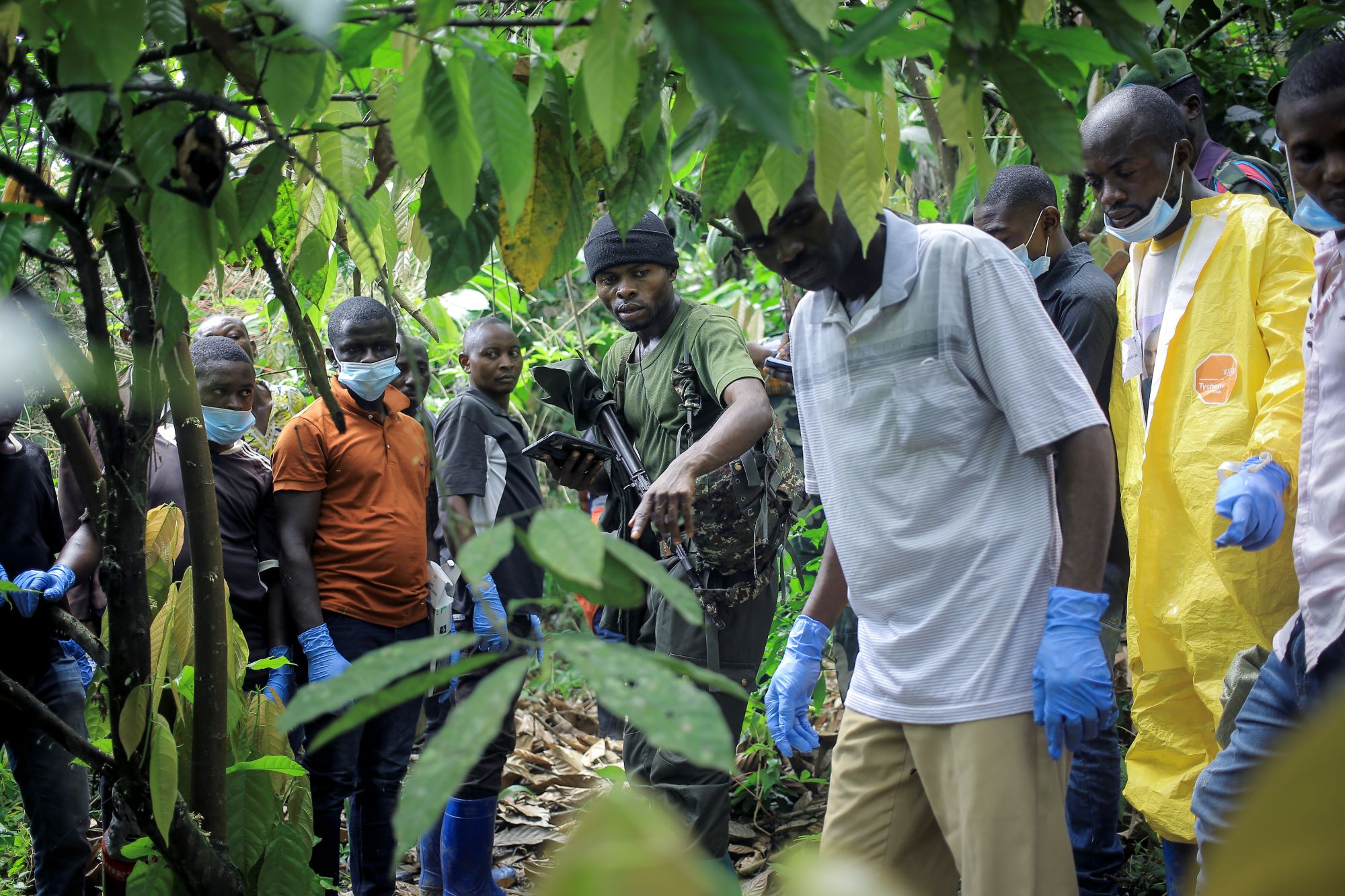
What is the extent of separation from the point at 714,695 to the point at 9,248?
2.35 metres

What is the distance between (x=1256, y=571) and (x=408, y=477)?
266 centimetres

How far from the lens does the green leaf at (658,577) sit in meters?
0.77

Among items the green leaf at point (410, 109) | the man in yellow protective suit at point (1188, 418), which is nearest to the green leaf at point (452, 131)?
the green leaf at point (410, 109)

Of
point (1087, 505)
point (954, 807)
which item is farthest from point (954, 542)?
point (954, 807)

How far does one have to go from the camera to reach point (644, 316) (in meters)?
3.70

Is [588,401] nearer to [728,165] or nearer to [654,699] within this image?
[728,165]

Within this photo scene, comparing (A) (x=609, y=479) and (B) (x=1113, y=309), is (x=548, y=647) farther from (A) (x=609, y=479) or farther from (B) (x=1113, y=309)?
(A) (x=609, y=479)

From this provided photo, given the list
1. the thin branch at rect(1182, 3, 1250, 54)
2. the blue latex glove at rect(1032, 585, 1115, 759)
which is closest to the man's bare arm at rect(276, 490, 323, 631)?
the blue latex glove at rect(1032, 585, 1115, 759)

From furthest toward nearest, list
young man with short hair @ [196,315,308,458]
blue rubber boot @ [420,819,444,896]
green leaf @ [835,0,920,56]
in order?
young man with short hair @ [196,315,308,458] < blue rubber boot @ [420,819,444,896] < green leaf @ [835,0,920,56]

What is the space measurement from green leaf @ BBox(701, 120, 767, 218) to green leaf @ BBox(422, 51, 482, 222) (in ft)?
1.02

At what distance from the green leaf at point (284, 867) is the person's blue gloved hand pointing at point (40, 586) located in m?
1.56

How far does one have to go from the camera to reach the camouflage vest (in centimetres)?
341

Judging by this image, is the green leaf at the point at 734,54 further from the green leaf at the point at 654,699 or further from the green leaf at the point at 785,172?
the green leaf at the point at 785,172

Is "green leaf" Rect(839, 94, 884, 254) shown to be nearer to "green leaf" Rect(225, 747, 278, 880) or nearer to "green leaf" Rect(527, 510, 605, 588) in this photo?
"green leaf" Rect(527, 510, 605, 588)
